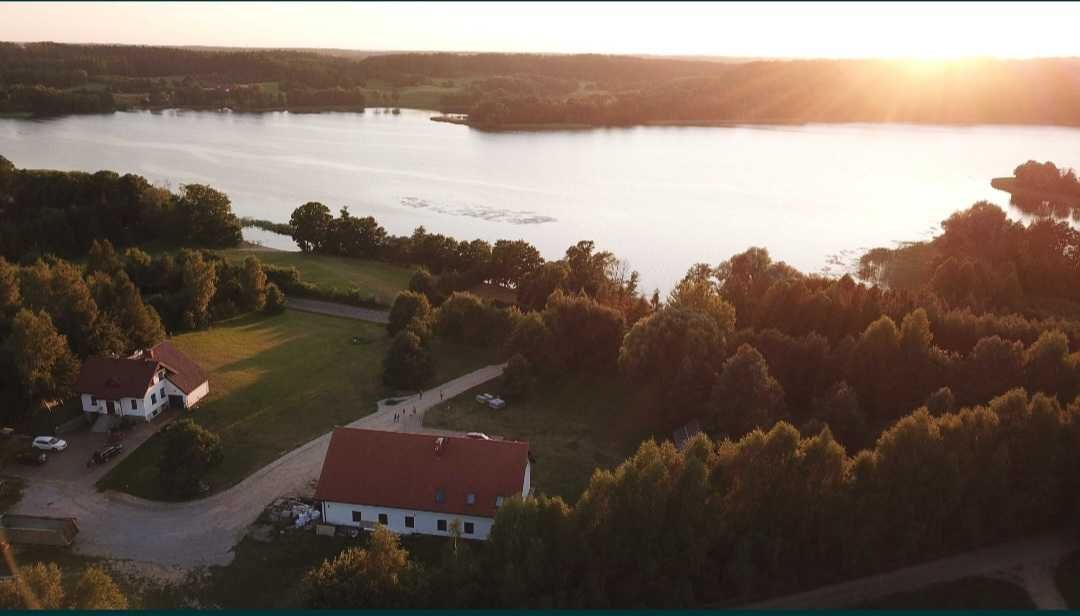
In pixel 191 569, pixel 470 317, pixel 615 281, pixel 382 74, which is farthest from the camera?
pixel 382 74

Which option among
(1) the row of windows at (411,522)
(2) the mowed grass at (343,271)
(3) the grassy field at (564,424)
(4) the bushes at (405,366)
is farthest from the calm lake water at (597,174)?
(1) the row of windows at (411,522)

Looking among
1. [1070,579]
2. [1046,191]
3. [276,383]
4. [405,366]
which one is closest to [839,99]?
[1046,191]

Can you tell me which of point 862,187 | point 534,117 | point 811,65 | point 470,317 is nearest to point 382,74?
point 534,117

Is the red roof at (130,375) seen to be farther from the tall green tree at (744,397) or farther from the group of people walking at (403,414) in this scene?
the tall green tree at (744,397)

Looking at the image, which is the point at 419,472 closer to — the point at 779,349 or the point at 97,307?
the point at 779,349

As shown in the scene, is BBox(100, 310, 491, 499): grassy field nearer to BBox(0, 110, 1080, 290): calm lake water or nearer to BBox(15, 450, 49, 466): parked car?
BBox(15, 450, 49, 466): parked car

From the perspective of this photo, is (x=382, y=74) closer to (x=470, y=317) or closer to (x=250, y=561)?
(x=470, y=317)

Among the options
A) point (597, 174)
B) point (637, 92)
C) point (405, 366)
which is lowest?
point (405, 366)
